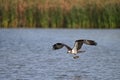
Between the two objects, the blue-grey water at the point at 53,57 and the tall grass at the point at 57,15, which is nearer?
the blue-grey water at the point at 53,57

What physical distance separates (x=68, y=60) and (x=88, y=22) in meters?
12.3

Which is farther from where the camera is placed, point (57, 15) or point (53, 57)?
point (57, 15)

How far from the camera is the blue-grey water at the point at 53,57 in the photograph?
15.5m

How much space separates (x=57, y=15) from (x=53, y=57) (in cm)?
1159

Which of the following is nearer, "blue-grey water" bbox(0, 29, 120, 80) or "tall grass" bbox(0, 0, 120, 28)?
"blue-grey water" bbox(0, 29, 120, 80)

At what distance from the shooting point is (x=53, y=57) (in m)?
19.8

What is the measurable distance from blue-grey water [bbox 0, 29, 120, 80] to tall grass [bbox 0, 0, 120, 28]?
1.87 feet

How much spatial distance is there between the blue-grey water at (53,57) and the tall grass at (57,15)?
0.57 meters

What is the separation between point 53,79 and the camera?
14656 millimetres

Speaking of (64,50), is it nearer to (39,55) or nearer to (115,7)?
(39,55)

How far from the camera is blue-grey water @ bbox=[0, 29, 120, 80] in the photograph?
50.8ft

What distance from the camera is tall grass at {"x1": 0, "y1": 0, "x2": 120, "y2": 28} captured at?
31.1 metres

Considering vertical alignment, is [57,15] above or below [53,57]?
above

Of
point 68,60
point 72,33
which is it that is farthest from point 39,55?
point 72,33
